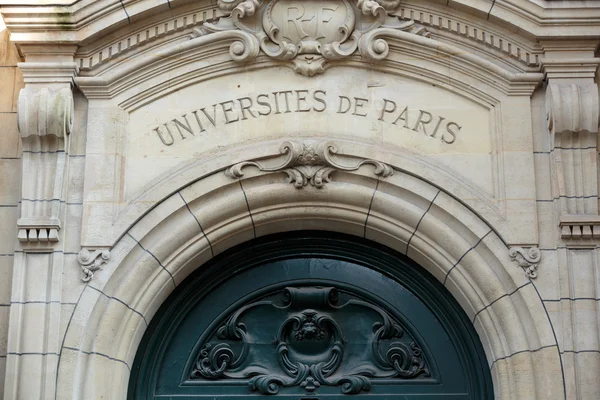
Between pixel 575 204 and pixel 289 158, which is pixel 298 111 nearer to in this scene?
pixel 289 158

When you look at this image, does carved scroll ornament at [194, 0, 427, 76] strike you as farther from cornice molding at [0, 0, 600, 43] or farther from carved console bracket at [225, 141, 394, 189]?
carved console bracket at [225, 141, 394, 189]

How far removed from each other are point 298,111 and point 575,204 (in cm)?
250

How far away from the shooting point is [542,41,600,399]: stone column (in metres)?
10.0

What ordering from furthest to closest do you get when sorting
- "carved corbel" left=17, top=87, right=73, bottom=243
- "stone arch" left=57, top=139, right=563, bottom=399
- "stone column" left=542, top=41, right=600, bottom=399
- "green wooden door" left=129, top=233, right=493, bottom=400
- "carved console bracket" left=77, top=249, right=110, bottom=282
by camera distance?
"green wooden door" left=129, top=233, right=493, bottom=400, "carved corbel" left=17, top=87, right=73, bottom=243, "carved console bracket" left=77, top=249, right=110, bottom=282, "stone arch" left=57, top=139, right=563, bottom=399, "stone column" left=542, top=41, right=600, bottom=399

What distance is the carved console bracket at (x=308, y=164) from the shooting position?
10.6m

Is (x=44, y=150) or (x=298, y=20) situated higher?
(x=298, y=20)

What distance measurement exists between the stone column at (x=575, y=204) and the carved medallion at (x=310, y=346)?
134 centimetres

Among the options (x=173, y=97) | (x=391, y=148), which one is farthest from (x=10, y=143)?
(x=391, y=148)

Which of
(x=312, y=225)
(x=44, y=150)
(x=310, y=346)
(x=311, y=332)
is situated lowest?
(x=310, y=346)

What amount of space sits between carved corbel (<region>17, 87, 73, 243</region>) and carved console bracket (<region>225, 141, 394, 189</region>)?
1.45m

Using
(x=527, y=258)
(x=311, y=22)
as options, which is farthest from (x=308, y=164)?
(x=527, y=258)

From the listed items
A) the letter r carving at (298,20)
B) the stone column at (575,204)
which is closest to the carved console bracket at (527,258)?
the stone column at (575,204)

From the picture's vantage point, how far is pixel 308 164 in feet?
34.9

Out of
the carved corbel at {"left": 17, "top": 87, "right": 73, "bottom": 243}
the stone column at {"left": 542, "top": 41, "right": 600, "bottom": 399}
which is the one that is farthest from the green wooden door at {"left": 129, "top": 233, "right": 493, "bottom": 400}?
the carved corbel at {"left": 17, "top": 87, "right": 73, "bottom": 243}
